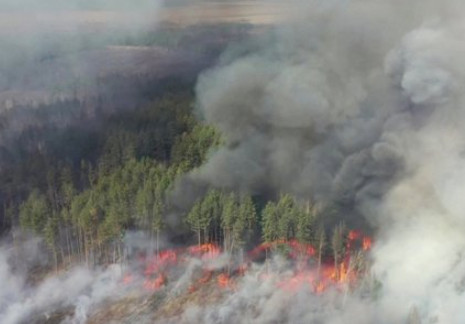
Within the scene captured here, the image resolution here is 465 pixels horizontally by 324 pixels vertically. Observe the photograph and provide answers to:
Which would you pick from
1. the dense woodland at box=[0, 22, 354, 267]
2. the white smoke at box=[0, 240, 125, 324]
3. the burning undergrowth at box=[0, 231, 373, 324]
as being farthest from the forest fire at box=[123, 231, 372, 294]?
the white smoke at box=[0, 240, 125, 324]

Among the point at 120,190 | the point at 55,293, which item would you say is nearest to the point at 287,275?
the point at 120,190

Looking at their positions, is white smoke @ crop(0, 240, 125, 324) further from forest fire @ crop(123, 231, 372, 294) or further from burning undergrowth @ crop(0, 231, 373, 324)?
forest fire @ crop(123, 231, 372, 294)

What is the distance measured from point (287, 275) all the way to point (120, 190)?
10.3 m

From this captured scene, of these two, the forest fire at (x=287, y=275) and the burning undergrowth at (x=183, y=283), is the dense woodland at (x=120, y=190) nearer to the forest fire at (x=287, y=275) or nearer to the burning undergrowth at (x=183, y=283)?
the forest fire at (x=287, y=275)

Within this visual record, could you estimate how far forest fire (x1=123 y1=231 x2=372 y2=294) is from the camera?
27453 mm

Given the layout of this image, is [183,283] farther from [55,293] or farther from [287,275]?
[55,293]

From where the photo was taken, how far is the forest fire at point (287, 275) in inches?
1081

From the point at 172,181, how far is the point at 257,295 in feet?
30.5

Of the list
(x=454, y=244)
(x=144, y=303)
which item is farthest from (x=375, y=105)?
(x=144, y=303)

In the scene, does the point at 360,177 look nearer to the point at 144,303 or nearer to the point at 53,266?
the point at 144,303

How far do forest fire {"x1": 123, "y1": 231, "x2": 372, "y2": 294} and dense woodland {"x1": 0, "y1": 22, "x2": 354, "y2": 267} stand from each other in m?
0.53

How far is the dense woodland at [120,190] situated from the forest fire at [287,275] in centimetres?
53

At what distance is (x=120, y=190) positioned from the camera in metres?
32.0

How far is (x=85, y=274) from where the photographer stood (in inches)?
1154
